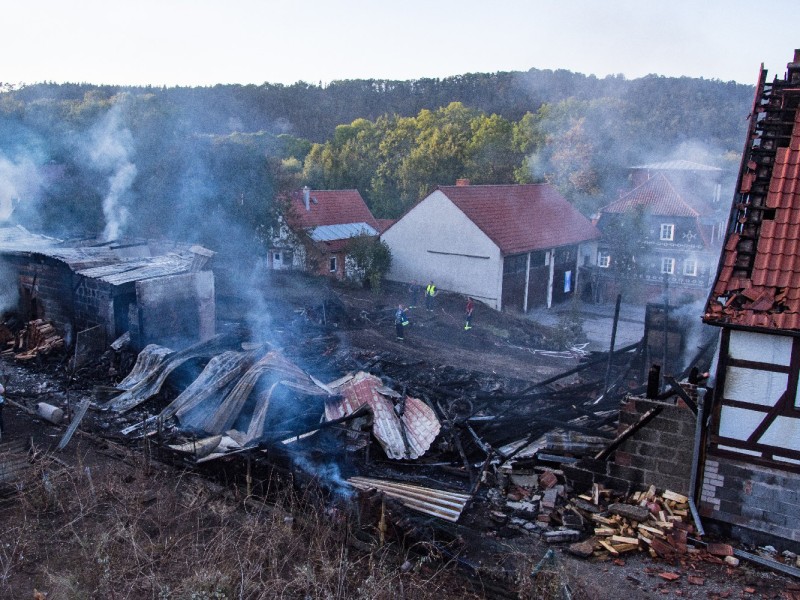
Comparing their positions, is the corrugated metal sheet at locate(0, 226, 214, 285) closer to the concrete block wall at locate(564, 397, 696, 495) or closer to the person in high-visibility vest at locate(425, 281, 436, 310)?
the person in high-visibility vest at locate(425, 281, 436, 310)

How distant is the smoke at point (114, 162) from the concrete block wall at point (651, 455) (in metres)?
21.4

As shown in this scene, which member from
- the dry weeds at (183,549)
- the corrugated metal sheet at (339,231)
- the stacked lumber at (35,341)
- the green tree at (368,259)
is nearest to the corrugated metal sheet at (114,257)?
the stacked lumber at (35,341)

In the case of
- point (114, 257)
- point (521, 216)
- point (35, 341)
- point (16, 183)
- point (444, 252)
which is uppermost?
point (16, 183)

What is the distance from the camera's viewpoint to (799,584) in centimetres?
745

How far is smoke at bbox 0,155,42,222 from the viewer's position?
28.5 meters

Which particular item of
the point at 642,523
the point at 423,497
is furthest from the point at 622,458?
the point at 423,497

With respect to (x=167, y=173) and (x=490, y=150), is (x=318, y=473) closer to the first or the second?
(x=167, y=173)

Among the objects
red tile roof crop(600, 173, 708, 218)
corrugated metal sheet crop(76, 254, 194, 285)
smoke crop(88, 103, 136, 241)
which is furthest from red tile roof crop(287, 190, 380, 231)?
red tile roof crop(600, 173, 708, 218)

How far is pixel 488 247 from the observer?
27.0m

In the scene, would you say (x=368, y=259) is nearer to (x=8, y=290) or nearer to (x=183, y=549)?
(x=8, y=290)

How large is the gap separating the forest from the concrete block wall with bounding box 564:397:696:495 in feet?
70.2

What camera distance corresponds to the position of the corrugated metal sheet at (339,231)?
32938 millimetres

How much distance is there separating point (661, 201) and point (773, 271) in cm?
2980

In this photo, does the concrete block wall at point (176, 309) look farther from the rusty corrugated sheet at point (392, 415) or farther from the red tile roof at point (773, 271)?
the red tile roof at point (773, 271)
